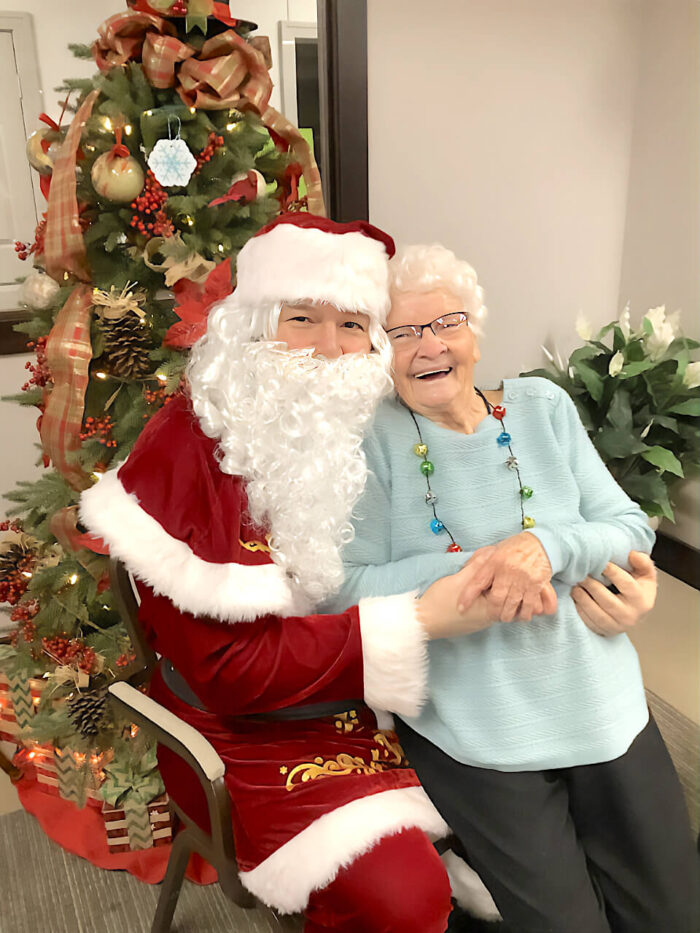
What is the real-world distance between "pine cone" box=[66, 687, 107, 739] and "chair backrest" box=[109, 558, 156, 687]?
0.44 m

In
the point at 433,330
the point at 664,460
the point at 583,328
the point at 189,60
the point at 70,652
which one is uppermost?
the point at 189,60

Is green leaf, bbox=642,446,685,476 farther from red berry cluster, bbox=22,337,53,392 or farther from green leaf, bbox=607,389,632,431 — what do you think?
red berry cluster, bbox=22,337,53,392

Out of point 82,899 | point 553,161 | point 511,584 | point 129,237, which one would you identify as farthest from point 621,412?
point 82,899

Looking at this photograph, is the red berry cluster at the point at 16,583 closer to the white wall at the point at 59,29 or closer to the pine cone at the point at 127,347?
the pine cone at the point at 127,347

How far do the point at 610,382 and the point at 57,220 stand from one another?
5.22ft

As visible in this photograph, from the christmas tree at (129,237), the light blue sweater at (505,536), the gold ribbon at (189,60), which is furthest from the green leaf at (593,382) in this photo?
the gold ribbon at (189,60)

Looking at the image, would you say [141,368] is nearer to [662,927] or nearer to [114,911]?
[114,911]

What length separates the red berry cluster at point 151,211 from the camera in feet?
5.33

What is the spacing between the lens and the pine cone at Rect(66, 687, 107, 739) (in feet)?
6.22

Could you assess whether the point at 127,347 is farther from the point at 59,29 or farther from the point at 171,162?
the point at 59,29

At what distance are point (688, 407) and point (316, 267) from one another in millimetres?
1432

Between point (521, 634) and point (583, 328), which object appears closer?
point (521, 634)

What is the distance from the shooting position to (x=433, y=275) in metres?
1.36

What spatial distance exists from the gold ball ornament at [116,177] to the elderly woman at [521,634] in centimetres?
64
